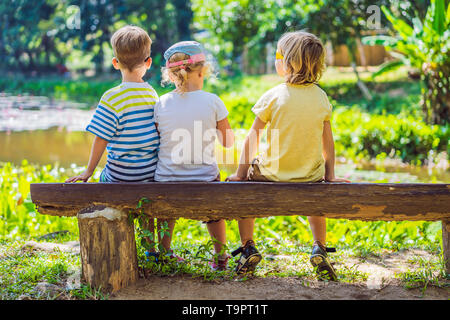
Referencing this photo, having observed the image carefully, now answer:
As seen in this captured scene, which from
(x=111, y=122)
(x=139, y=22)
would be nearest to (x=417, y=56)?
(x=111, y=122)

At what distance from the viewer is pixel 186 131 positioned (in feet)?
9.30

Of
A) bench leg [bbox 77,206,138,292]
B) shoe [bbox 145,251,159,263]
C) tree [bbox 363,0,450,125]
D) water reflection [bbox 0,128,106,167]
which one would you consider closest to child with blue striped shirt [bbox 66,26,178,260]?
bench leg [bbox 77,206,138,292]

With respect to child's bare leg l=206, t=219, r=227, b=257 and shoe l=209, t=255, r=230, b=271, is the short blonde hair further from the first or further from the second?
shoe l=209, t=255, r=230, b=271

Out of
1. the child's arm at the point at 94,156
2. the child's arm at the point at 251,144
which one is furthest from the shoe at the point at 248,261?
the child's arm at the point at 94,156

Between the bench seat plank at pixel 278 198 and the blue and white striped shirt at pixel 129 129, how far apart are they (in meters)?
0.24

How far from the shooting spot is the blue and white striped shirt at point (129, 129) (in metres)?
2.82

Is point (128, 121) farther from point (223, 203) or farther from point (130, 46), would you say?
point (223, 203)

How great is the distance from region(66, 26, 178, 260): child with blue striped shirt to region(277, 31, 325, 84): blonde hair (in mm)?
764

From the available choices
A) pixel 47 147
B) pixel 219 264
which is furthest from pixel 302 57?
pixel 47 147

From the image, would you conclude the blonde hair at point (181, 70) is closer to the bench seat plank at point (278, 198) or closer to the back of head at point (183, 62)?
the back of head at point (183, 62)

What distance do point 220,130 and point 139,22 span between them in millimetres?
19429

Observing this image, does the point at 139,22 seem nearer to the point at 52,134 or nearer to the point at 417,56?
the point at 52,134

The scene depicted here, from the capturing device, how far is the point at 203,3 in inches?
538

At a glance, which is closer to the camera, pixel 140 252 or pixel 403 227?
pixel 140 252
